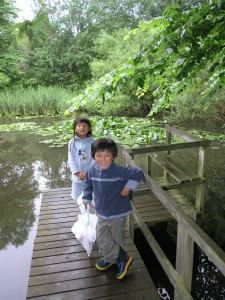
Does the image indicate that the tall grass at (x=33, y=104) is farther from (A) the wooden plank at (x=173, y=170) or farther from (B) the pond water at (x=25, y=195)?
(A) the wooden plank at (x=173, y=170)

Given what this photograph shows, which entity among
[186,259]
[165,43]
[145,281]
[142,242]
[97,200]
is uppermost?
[165,43]

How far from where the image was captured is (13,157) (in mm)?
8016

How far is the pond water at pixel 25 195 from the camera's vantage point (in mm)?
3508

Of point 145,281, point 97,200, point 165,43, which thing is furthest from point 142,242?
point 165,43

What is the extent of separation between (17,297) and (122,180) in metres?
2.00

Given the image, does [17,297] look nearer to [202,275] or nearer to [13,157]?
[202,275]

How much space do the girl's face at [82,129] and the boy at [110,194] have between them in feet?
2.42

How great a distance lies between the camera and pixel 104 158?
86.5 inches

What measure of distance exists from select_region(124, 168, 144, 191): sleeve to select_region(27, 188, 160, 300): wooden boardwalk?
88 cm

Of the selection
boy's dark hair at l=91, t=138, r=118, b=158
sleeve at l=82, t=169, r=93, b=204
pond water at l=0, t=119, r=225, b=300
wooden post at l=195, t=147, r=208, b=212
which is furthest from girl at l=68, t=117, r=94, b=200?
wooden post at l=195, t=147, r=208, b=212

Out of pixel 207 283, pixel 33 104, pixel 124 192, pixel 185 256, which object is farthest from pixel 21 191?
pixel 33 104

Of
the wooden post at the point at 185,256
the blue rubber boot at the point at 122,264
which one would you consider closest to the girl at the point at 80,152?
the blue rubber boot at the point at 122,264

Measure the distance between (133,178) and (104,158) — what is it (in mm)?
286

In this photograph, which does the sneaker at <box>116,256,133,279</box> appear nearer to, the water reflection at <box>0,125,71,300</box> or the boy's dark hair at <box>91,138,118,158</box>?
the boy's dark hair at <box>91,138,118,158</box>
